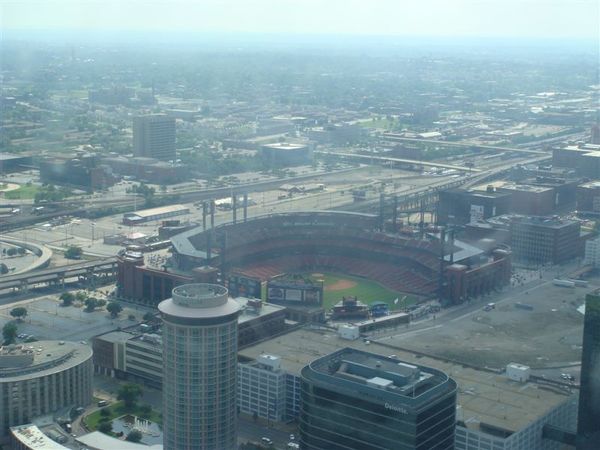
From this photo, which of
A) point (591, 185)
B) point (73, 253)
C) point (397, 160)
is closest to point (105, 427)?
point (73, 253)

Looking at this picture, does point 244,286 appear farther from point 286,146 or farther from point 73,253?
point 286,146

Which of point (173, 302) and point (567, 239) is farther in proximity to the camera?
point (567, 239)

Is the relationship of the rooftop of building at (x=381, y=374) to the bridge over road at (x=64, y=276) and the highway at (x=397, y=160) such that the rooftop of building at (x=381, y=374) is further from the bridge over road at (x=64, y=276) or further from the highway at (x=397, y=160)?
the highway at (x=397, y=160)

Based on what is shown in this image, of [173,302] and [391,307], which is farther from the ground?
[173,302]

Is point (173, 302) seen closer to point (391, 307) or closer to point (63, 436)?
point (63, 436)

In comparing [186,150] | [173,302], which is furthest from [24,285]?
[186,150]

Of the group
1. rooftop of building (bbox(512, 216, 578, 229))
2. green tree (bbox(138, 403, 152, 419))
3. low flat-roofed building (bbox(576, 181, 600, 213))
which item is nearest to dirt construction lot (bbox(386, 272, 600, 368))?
rooftop of building (bbox(512, 216, 578, 229))

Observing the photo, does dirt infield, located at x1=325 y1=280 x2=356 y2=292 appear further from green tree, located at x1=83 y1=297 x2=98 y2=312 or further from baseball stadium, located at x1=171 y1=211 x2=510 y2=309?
green tree, located at x1=83 y1=297 x2=98 y2=312
